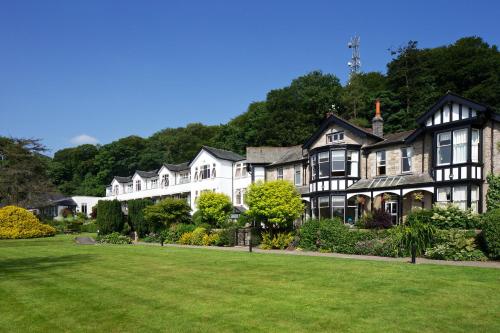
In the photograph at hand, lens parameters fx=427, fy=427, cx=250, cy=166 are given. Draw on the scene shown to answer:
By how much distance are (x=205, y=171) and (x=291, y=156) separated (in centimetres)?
1437

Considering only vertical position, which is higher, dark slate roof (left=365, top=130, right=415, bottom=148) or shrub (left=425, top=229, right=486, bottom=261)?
dark slate roof (left=365, top=130, right=415, bottom=148)

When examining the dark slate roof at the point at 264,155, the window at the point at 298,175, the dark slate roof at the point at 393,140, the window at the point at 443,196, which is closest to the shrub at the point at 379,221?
the window at the point at 443,196

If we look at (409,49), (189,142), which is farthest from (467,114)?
(189,142)

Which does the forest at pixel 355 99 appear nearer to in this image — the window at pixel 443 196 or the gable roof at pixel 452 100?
the gable roof at pixel 452 100

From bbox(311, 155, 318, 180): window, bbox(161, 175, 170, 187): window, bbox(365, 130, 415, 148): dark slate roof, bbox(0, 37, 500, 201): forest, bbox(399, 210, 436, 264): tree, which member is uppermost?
bbox(0, 37, 500, 201): forest

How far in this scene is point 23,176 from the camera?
206 feet

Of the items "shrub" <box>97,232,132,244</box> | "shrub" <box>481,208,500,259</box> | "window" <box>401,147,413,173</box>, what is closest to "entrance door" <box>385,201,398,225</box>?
"window" <box>401,147,413,173</box>

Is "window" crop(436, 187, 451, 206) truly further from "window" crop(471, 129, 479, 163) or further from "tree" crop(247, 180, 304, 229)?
"tree" crop(247, 180, 304, 229)

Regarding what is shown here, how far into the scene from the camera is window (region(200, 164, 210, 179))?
51769 mm

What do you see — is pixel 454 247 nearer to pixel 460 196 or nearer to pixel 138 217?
pixel 460 196

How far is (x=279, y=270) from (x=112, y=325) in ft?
27.4

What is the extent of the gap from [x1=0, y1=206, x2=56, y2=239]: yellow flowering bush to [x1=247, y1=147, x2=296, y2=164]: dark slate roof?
24.8 metres

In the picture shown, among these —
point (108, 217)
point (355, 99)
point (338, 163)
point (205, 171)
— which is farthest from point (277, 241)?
point (355, 99)

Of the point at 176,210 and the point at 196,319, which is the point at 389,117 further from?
the point at 196,319
